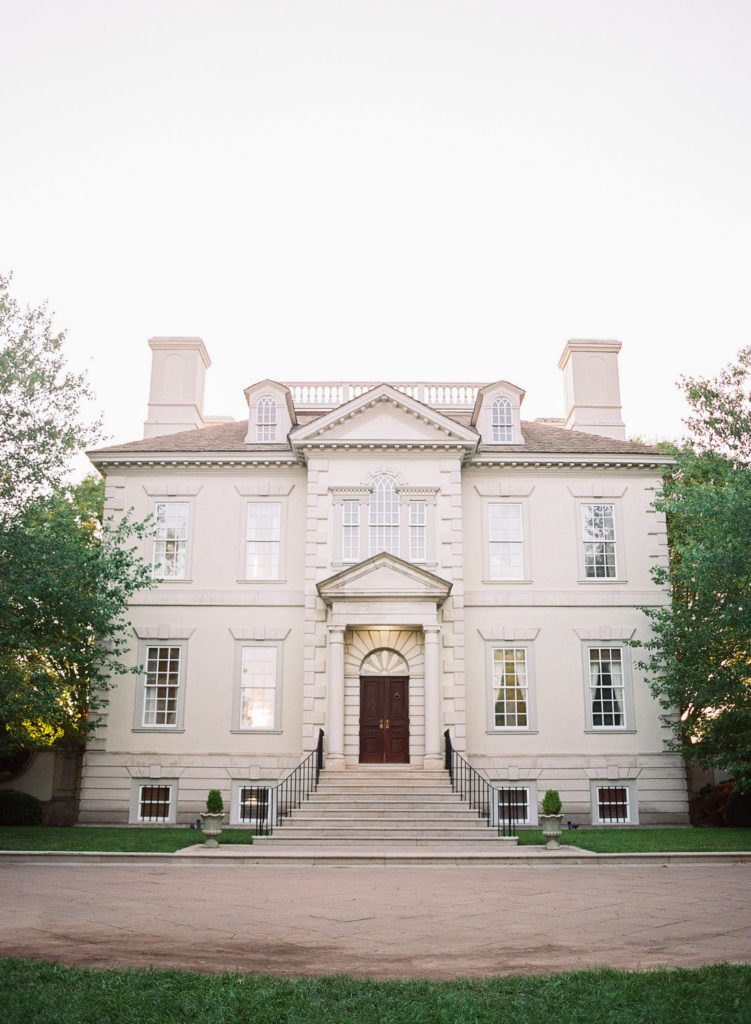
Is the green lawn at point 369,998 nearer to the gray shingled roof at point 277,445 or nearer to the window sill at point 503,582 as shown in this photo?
the window sill at point 503,582

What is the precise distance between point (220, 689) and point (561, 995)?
57.4ft

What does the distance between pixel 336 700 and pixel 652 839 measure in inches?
296

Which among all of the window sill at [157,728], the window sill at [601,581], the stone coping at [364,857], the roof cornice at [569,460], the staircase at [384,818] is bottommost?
the stone coping at [364,857]

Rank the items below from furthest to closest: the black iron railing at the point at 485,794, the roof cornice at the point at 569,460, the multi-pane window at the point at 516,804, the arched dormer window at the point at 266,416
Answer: the arched dormer window at the point at 266,416 → the roof cornice at the point at 569,460 → the multi-pane window at the point at 516,804 → the black iron railing at the point at 485,794

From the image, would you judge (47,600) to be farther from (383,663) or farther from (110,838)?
(383,663)

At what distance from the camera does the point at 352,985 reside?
264 inches

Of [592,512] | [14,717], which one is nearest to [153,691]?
[14,717]

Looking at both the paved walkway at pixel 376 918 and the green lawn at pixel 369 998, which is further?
the paved walkway at pixel 376 918

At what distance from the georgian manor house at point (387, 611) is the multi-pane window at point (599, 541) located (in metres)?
0.06

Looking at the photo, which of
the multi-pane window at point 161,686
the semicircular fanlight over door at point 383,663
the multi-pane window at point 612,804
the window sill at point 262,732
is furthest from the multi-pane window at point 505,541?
the multi-pane window at point 161,686

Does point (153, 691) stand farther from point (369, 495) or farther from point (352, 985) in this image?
point (352, 985)

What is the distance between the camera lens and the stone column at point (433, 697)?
21266mm

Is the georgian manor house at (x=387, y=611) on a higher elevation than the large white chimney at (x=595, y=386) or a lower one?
lower

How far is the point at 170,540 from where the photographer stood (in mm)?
24219
